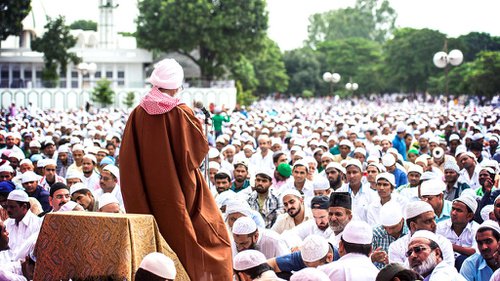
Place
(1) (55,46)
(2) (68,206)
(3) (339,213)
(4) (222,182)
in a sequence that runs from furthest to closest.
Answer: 1. (1) (55,46)
2. (4) (222,182)
3. (2) (68,206)
4. (3) (339,213)

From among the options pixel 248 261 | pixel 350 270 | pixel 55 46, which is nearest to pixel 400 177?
pixel 350 270

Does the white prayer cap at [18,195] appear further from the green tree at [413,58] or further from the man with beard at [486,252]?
the green tree at [413,58]

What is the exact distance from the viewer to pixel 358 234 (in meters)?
6.21

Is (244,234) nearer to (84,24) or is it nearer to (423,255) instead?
(423,255)

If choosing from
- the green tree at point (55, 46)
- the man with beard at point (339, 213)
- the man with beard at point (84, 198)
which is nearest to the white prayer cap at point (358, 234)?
the man with beard at point (339, 213)

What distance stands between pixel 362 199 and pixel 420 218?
2.80 meters

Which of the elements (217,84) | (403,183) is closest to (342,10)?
(217,84)

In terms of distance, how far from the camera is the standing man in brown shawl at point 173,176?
5.25 metres

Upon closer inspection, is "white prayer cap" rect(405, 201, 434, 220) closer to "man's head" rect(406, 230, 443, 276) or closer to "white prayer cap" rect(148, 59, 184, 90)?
"man's head" rect(406, 230, 443, 276)

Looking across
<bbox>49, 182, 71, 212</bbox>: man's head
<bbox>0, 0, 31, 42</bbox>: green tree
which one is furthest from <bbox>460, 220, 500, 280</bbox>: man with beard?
<bbox>0, 0, 31, 42</bbox>: green tree

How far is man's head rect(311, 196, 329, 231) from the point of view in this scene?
811cm

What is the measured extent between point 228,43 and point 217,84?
13.1ft

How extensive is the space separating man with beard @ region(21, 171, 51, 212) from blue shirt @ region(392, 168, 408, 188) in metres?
4.52

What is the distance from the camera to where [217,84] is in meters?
54.5
